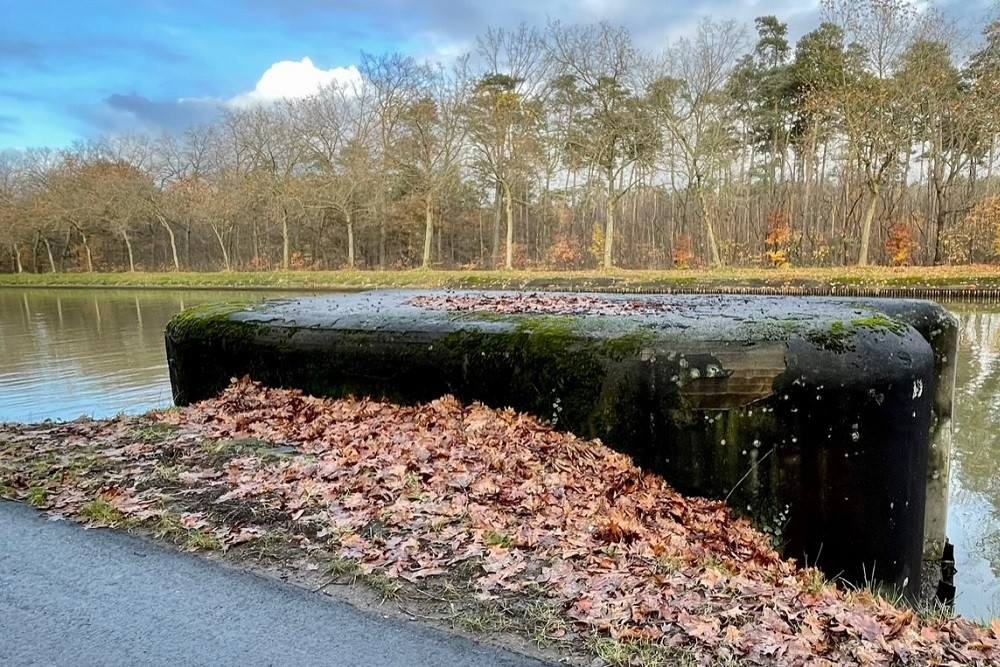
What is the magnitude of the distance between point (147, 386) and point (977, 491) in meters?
11.6

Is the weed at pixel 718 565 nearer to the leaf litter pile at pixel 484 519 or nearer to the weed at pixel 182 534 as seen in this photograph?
the leaf litter pile at pixel 484 519

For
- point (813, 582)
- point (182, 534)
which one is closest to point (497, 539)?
point (182, 534)

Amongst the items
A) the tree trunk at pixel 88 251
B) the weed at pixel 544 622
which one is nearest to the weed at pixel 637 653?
the weed at pixel 544 622

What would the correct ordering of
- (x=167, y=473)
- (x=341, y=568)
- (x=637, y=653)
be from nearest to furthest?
(x=637, y=653) → (x=341, y=568) → (x=167, y=473)

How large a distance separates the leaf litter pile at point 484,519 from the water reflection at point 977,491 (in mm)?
2303

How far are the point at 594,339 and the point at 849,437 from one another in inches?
75.7

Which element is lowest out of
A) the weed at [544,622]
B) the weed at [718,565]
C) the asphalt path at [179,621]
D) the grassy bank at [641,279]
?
the grassy bank at [641,279]

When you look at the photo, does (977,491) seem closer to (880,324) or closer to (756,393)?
(880,324)

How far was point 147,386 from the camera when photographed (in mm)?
11523

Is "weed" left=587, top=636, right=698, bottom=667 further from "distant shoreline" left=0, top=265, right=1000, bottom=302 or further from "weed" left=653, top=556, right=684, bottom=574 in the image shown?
"distant shoreline" left=0, top=265, right=1000, bottom=302

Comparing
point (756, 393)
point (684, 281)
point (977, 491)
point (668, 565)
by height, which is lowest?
point (977, 491)

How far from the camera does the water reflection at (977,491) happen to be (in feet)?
19.0

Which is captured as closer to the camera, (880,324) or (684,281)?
(880,324)

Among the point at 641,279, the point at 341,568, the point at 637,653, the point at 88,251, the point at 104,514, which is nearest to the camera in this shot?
the point at 637,653
